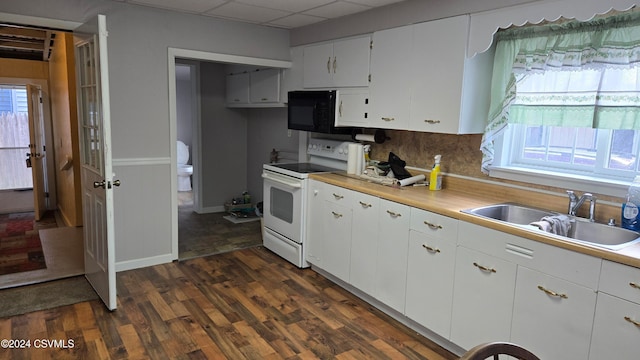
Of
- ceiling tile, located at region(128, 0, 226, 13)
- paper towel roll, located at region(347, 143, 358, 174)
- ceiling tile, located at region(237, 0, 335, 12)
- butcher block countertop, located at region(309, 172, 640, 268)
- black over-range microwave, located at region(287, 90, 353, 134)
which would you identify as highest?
ceiling tile, located at region(128, 0, 226, 13)

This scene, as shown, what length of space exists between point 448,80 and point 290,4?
1.39m

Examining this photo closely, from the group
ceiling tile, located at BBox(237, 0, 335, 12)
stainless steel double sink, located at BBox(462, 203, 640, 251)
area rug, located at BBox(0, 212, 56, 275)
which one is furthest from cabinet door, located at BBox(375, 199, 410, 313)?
area rug, located at BBox(0, 212, 56, 275)

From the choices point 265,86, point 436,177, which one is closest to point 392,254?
point 436,177

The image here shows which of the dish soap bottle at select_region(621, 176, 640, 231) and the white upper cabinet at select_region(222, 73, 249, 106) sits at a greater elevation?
the white upper cabinet at select_region(222, 73, 249, 106)

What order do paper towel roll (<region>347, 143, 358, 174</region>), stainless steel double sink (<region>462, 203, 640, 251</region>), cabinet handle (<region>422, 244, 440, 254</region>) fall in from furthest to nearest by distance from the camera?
paper towel roll (<region>347, 143, 358, 174</region>) → cabinet handle (<region>422, 244, 440, 254</region>) → stainless steel double sink (<region>462, 203, 640, 251</region>)

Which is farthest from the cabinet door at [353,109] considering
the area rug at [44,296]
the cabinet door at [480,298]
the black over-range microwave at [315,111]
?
the area rug at [44,296]

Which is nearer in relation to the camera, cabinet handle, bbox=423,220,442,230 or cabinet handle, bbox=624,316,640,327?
cabinet handle, bbox=624,316,640,327

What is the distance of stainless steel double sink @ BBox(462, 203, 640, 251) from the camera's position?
211cm

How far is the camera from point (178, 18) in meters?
3.69

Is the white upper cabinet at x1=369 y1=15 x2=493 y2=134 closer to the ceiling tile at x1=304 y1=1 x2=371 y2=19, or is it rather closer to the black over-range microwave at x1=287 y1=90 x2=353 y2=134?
the ceiling tile at x1=304 y1=1 x2=371 y2=19

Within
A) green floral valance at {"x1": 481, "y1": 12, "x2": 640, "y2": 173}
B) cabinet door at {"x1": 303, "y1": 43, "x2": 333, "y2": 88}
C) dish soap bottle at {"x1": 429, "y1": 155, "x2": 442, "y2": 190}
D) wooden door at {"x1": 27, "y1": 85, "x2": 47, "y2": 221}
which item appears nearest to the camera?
green floral valance at {"x1": 481, "y1": 12, "x2": 640, "y2": 173}

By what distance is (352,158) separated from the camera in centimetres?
375

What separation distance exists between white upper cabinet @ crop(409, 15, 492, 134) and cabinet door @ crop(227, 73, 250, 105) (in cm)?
262

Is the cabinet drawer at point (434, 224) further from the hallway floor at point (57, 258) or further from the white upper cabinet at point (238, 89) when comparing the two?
the white upper cabinet at point (238, 89)
